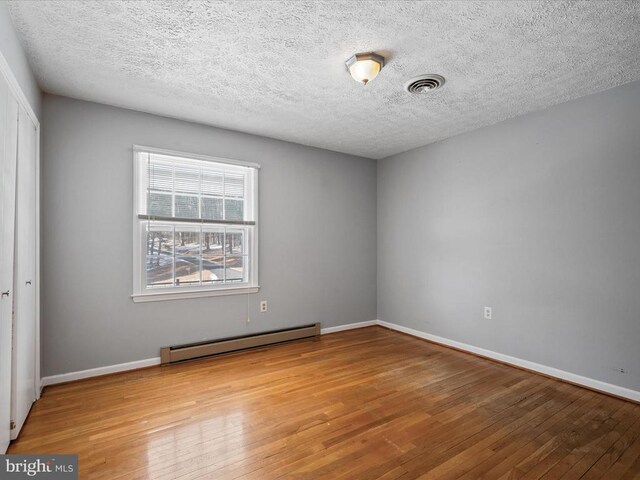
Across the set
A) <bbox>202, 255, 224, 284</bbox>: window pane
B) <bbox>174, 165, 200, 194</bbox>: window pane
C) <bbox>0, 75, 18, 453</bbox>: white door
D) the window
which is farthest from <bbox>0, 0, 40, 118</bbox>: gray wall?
<bbox>202, 255, 224, 284</bbox>: window pane

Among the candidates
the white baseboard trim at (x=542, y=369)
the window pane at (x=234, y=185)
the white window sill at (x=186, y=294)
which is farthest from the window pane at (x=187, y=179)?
the white baseboard trim at (x=542, y=369)

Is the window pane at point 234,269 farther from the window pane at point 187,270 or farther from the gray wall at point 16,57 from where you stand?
the gray wall at point 16,57

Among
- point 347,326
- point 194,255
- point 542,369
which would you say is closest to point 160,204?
point 194,255

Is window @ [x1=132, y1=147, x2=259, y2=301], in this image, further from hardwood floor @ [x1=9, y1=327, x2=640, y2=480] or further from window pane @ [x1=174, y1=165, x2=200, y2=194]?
hardwood floor @ [x1=9, y1=327, x2=640, y2=480]

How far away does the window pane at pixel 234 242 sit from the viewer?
382 centimetres

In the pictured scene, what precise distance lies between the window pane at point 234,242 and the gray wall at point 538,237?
90.9 inches

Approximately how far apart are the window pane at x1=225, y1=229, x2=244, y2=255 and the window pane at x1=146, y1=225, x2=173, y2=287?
625mm

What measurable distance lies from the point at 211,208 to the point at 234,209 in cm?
27

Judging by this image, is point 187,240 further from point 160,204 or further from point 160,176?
point 160,176

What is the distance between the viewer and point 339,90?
2859 mm

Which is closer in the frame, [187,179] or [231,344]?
[187,179]

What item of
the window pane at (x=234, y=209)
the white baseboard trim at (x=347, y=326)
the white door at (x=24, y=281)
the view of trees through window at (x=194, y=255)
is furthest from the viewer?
the white baseboard trim at (x=347, y=326)

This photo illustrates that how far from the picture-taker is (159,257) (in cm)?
339

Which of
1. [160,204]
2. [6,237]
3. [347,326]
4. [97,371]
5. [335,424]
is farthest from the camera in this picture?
[347,326]
